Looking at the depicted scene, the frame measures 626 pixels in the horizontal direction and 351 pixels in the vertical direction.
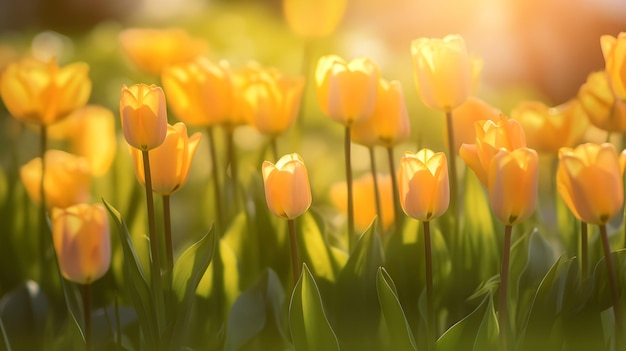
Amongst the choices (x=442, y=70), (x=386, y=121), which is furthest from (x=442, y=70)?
(x=386, y=121)

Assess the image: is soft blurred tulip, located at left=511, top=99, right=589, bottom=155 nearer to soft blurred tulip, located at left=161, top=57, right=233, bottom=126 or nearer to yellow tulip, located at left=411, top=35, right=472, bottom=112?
yellow tulip, located at left=411, top=35, right=472, bottom=112

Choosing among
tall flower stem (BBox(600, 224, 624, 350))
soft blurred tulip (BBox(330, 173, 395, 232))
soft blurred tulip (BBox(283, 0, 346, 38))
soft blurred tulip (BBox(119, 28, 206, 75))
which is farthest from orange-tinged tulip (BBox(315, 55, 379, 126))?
soft blurred tulip (BBox(119, 28, 206, 75))

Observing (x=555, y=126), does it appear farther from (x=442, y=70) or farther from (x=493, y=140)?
(x=493, y=140)

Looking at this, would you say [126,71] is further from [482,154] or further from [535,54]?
[482,154]

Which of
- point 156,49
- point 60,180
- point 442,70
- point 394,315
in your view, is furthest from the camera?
point 156,49

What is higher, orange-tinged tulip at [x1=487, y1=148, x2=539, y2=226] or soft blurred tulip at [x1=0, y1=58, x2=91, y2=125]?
soft blurred tulip at [x1=0, y1=58, x2=91, y2=125]
